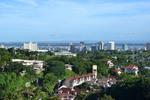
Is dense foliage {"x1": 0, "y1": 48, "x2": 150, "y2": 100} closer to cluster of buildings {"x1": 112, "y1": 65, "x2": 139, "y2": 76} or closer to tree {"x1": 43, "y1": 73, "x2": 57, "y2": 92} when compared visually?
tree {"x1": 43, "y1": 73, "x2": 57, "y2": 92}

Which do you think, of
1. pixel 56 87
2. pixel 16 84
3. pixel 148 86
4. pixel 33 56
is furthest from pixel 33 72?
pixel 148 86

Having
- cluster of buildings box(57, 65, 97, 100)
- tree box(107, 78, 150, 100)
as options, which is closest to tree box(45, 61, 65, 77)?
cluster of buildings box(57, 65, 97, 100)

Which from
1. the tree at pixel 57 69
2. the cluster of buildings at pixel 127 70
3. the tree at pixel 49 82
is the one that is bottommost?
the cluster of buildings at pixel 127 70

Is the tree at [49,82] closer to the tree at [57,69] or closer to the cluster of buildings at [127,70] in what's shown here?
the tree at [57,69]

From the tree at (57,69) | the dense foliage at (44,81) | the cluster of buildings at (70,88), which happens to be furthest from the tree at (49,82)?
the tree at (57,69)

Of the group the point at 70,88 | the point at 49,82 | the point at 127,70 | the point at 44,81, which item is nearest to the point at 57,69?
the point at 44,81

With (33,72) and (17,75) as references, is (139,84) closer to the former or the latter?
(17,75)

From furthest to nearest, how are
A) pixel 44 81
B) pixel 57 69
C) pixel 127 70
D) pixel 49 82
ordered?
pixel 127 70
pixel 57 69
pixel 44 81
pixel 49 82

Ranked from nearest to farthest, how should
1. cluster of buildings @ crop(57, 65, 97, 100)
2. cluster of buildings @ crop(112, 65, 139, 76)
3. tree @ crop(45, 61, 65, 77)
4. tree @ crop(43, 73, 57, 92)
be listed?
1. cluster of buildings @ crop(57, 65, 97, 100)
2. tree @ crop(43, 73, 57, 92)
3. tree @ crop(45, 61, 65, 77)
4. cluster of buildings @ crop(112, 65, 139, 76)

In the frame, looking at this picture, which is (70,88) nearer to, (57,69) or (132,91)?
(57,69)

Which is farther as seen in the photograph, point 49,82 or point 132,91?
point 49,82

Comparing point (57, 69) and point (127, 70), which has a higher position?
point (57, 69)
